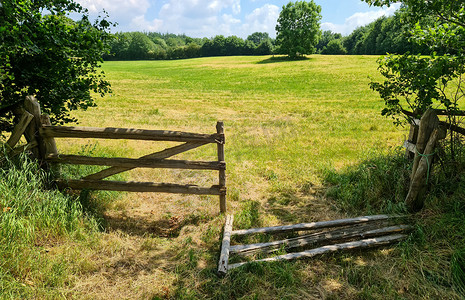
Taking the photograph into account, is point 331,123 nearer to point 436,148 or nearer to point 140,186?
point 436,148

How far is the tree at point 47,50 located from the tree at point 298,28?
55.9 metres

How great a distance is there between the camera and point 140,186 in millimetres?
5293

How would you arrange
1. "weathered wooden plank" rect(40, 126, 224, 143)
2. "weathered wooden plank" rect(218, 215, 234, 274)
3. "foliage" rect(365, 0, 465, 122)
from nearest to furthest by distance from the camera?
1. "weathered wooden plank" rect(218, 215, 234, 274)
2. "foliage" rect(365, 0, 465, 122)
3. "weathered wooden plank" rect(40, 126, 224, 143)

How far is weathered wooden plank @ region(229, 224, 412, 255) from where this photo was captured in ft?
14.4

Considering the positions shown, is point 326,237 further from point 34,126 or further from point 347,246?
point 34,126

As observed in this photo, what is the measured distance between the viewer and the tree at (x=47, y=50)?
448 centimetres

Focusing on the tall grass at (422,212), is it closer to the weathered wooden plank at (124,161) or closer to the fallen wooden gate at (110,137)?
the fallen wooden gate at (110,137)

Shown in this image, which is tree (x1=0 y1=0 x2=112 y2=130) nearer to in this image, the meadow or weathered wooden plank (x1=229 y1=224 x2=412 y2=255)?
the meadow

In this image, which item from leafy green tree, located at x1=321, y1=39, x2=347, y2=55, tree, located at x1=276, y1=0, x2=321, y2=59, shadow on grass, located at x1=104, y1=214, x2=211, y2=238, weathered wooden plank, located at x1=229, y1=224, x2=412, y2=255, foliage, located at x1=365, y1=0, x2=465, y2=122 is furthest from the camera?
leafy green tree, located at x1=321, y1=39, x2=347, y2=55

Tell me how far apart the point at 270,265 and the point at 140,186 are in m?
2.75

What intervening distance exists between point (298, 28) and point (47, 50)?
208 ft

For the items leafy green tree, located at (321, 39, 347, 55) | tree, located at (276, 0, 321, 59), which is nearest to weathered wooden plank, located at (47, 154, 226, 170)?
tree, located at (276, 0, 321, 59)

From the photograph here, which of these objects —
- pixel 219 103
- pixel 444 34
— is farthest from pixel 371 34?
pixel 444 34

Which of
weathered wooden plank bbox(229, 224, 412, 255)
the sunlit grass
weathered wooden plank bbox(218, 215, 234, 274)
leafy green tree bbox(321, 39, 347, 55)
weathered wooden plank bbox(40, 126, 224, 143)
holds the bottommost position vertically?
the sunlit grass
